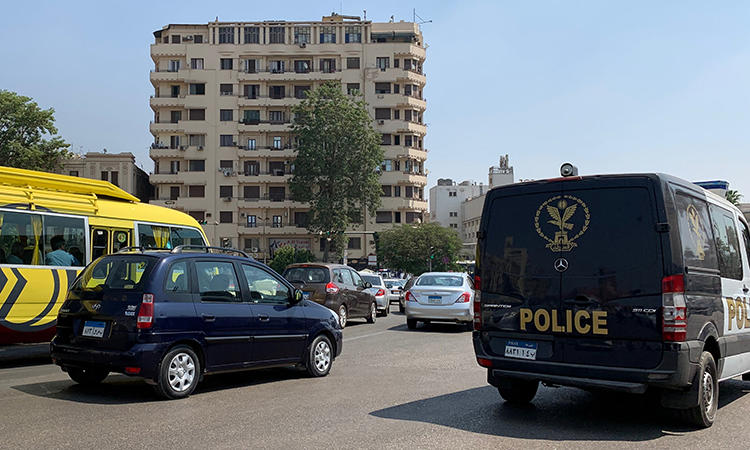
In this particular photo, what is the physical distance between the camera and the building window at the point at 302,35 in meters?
74.8

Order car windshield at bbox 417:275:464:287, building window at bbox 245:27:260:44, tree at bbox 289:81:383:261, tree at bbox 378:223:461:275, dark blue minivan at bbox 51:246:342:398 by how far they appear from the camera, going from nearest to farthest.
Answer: dark blue minivan at bbox 51:246:342:398 < car windshield at bbox 417:275:464:287 < tree at bbox 289:81:383:261 < tree at bbox 378:223:461:275 < building window at bbox 245:27:260:44

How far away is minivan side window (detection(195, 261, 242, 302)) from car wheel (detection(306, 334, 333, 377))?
1586mm

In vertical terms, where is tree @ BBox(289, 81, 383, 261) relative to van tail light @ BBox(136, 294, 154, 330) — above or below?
above

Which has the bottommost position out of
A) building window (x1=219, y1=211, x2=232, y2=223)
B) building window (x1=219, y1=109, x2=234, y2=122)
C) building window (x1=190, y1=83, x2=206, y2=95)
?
building window (x1=219, y1=211, x2=232, y2=223)

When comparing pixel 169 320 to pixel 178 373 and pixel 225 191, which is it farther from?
pixel 225 191

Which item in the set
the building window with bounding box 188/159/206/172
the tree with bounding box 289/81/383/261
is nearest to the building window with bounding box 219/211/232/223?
the building window with bounding box 188/159/206/172

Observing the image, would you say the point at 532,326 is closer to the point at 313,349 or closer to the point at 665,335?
the point at 665,335

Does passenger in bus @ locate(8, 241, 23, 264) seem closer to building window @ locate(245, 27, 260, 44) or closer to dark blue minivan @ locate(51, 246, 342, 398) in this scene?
dark blue minivan @ locate(51, 246, 342, 398)

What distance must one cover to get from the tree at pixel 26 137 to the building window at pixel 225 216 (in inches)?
740

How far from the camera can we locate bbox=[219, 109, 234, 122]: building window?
241 feet

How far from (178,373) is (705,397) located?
5.62 m

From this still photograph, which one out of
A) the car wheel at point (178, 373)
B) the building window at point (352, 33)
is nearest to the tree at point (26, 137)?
the building window at point (352, 33)

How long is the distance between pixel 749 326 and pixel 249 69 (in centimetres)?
7061

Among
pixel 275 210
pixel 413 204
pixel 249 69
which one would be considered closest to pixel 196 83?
pixel 249 69
